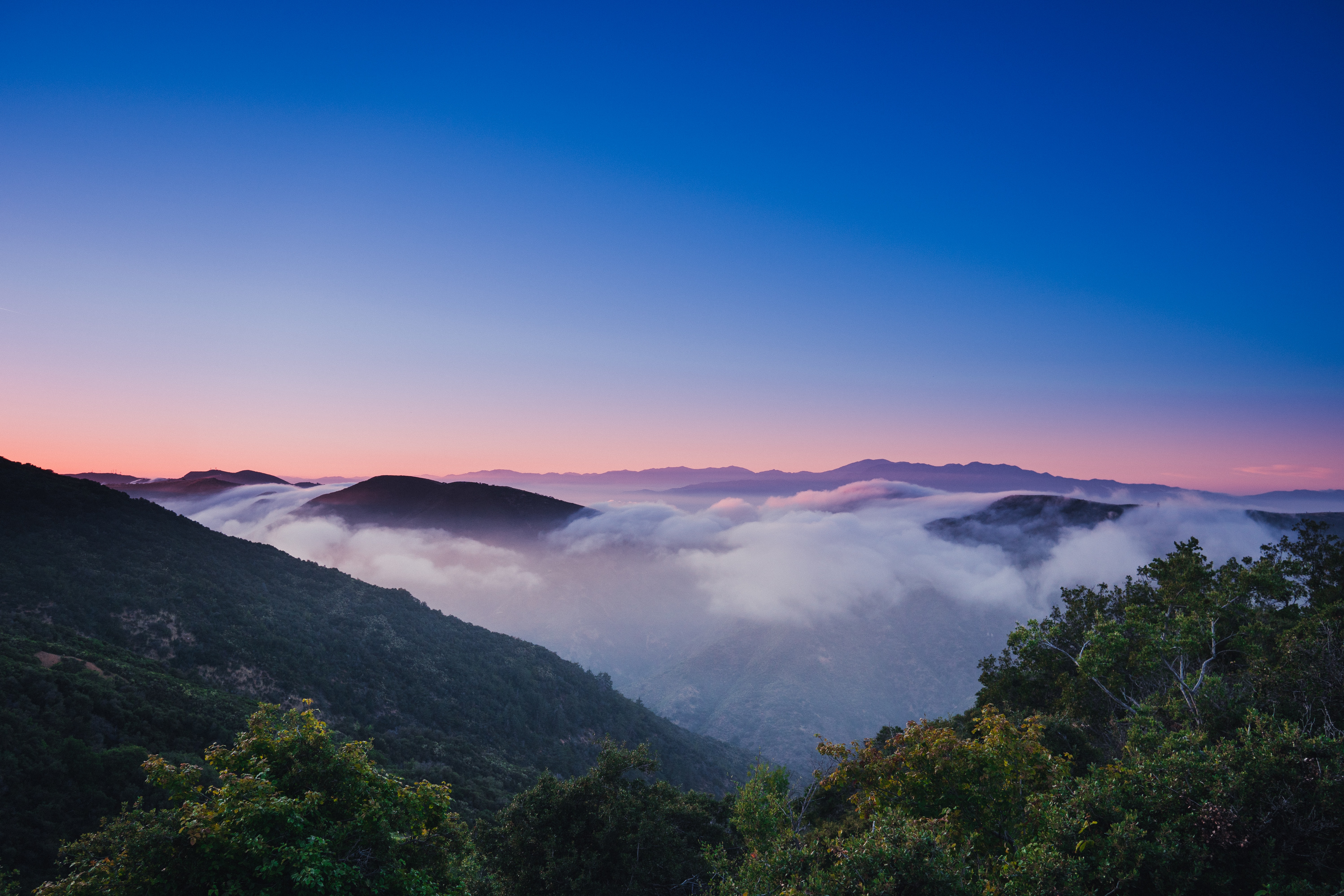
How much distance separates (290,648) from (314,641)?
4525 mm

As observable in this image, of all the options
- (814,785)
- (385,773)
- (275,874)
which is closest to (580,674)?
(814,785)

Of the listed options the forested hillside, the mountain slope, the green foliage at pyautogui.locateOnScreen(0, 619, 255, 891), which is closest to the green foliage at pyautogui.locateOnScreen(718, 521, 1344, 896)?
the green foliage at pyautogui.locateOnScreen(0, 619, 255, 891)

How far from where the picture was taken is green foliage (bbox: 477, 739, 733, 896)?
72.0 feet

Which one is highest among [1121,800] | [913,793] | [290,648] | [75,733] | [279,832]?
[279,832]

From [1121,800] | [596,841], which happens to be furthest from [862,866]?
[596,841]

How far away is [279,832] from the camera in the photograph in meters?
10.0

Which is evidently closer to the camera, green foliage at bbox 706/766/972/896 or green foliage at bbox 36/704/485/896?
green foliage at bbox 36/704/485/896

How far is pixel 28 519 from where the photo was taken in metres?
63.1

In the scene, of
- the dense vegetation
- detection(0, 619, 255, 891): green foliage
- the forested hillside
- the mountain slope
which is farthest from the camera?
the mountain slope

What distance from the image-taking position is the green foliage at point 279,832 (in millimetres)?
9367

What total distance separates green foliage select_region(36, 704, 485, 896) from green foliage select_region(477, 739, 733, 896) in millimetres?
10650

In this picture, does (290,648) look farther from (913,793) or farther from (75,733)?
(913,793)

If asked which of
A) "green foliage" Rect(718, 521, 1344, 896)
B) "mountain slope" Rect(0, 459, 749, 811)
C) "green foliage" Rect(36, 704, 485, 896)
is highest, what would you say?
"green foliage" Rect(36, 704, 485, 896)

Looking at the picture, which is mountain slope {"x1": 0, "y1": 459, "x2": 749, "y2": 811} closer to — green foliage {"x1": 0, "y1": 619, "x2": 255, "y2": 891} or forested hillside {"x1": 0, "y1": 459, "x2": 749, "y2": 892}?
forested hillside {"x1": 0, "y1": 459, "x2": 749, "y2": 892}
